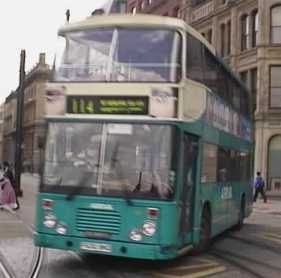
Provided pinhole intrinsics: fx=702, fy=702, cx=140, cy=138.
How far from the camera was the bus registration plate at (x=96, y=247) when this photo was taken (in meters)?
10.9

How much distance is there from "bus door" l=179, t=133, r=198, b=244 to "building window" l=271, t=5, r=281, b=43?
32.6 m

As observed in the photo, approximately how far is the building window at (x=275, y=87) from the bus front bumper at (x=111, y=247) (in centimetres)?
3303

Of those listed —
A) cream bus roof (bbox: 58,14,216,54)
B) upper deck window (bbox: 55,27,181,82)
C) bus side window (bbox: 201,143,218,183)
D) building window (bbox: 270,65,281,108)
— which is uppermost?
building window (bbox: 270,65,281,108)

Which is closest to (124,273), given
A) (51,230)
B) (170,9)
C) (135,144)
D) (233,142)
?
(51,230)

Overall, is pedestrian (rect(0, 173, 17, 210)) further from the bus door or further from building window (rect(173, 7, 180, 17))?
building window (rect(173, 7, 180, 17))

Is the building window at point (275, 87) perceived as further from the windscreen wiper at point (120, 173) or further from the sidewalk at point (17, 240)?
the windscreen wiper at point (120, 173)

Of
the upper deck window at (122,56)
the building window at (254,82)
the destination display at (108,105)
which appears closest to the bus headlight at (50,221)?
the destination display at (108,105)

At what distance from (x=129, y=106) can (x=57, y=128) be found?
125cm

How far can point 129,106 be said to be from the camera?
11.1 m

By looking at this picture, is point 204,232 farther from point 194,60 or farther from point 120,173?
point 194,60

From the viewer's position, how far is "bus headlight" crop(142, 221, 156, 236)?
1079 cm

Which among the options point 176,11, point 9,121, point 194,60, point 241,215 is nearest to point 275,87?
point 176,11

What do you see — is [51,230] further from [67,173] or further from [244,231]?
[244,231]

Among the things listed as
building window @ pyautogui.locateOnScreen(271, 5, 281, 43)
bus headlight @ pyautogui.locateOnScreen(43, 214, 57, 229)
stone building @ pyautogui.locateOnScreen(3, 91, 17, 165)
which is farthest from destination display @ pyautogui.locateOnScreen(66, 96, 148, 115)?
stone building @ pyautogui.locateOnScreen(3, 91, 17, 165)
